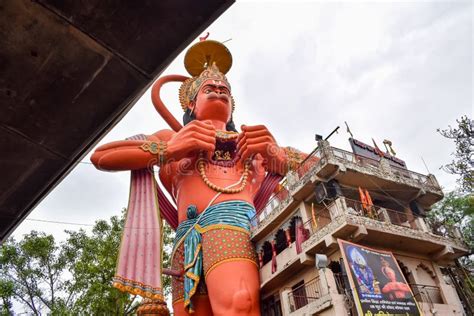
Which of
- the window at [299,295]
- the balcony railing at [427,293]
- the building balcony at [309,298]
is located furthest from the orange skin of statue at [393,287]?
the window at [299,295]

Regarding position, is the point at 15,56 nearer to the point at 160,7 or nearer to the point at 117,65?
the point at 117,65

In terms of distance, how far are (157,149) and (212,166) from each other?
1.68 m

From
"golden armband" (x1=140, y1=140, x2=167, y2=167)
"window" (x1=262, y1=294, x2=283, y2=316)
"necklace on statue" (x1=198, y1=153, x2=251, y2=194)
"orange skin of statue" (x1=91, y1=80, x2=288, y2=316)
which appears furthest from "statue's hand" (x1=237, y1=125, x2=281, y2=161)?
"window" (x1=262, y1=294, x2=283, y2=316)

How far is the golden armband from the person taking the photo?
974 cm

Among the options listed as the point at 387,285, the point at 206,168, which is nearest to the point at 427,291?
the point at 387,285

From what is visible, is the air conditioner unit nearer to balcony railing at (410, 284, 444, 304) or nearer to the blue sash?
the blue sash

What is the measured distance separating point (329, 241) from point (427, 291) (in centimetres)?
358

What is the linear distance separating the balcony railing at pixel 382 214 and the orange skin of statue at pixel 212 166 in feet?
7.64

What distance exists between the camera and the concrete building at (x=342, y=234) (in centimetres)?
970

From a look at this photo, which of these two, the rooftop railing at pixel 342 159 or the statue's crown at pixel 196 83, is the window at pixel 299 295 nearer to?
the rooftop railing at pixel 342 159

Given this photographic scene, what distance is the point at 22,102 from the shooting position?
1.92m

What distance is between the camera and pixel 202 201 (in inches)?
404

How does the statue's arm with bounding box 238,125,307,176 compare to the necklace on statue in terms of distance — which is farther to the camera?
the necklace on statue

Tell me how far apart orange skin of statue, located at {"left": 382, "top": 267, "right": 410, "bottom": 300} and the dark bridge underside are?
8835mm
